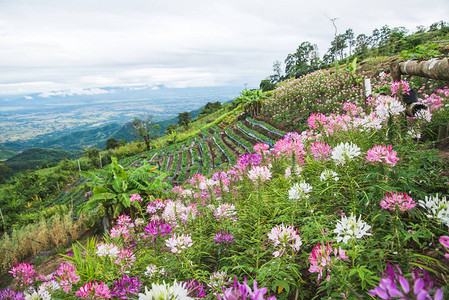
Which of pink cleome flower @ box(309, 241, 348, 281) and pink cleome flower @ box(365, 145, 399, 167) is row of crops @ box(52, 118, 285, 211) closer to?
pink cleome flower @ box(365, 145, 399, 167)

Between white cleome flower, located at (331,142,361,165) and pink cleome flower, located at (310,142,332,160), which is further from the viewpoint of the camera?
pink cleome flower, located at (310,142,332,160)

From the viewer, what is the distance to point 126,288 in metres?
1.43

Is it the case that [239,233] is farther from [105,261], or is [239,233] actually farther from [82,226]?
[82,226]

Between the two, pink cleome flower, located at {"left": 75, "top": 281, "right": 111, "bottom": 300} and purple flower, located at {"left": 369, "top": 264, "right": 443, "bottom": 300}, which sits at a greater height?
purple flower, located at {"left": 369, "top": 264, "right": 443, "bottom": 300}

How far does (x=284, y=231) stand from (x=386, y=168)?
84 centimetres

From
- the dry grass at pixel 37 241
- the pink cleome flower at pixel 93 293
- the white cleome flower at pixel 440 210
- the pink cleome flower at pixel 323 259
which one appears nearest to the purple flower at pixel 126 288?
the pink cleome flower at pixel 93 293

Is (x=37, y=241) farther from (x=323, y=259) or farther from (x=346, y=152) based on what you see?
(x=346, y=152)

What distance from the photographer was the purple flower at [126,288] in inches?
53.6

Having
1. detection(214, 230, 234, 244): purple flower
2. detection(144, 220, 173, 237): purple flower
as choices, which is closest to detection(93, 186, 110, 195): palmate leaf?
detection(144, 220, 173, 237): purple flower

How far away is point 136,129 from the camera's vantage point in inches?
1326

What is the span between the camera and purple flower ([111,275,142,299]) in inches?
53.6

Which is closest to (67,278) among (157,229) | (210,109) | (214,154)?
(157,229)

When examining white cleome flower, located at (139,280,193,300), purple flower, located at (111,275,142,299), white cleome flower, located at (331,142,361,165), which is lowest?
purple flower, located at (111,275,142,299)

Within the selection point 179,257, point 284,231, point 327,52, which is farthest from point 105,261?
point 327,52
